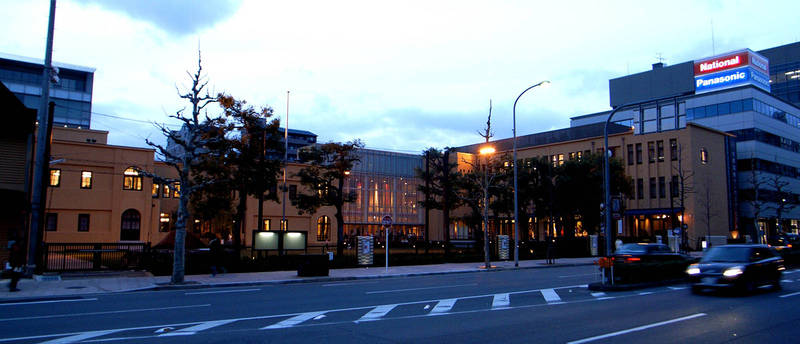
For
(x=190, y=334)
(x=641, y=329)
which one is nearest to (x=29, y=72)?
(x=190, y=334)

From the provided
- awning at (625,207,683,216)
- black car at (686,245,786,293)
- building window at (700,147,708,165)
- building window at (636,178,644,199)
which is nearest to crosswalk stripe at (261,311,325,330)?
black car at (686,245,786,293)

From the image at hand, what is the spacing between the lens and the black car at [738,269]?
51.4 ft

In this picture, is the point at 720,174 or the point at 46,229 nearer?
the point at 46,229

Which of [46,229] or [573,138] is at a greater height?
[573,138]

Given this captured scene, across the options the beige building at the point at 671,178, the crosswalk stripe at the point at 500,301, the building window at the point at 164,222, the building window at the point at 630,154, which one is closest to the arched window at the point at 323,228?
the beige building at the point at 671,178

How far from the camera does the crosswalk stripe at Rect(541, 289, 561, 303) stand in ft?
51.8

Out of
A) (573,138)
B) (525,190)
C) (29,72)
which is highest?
(29,72)

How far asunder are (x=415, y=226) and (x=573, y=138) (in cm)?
2362

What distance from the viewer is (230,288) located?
811 inches

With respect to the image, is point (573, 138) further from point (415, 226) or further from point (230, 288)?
point (230, 288)

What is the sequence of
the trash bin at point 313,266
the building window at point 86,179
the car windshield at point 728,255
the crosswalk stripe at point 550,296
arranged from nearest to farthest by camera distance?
the crosswalk stripe at point 550,296 → the car windshield at point 728,255 → the trash bin at point 313,266 → the building window at point 86,179

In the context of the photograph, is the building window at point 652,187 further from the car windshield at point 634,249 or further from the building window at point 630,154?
the car windshield at point 634,249

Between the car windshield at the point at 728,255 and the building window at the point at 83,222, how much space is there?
43.9 meters

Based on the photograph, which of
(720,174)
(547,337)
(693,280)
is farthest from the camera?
(720,174)
